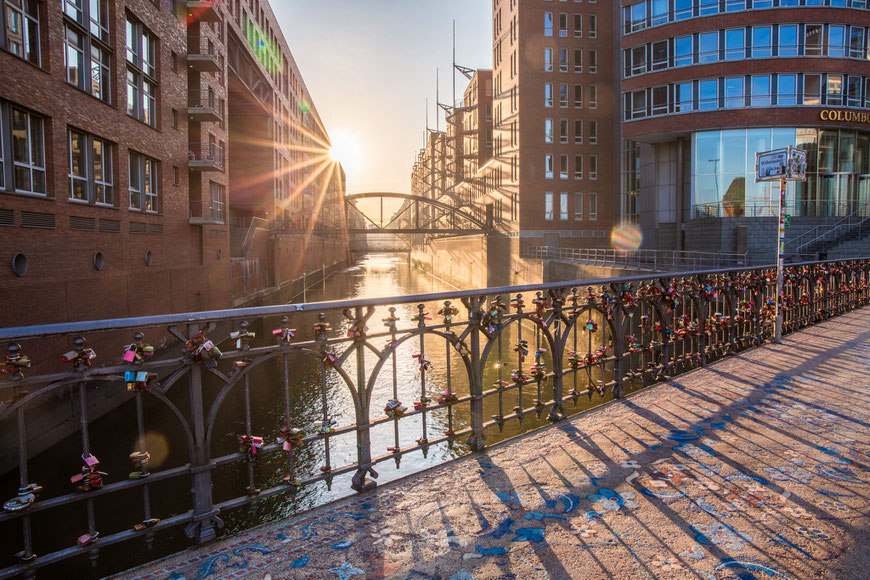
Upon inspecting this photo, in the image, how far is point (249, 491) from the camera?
3721 millimetres

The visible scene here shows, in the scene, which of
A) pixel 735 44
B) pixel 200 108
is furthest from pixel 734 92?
pixel 200 108

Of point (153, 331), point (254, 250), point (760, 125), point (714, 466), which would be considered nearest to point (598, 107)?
point (760, 125)

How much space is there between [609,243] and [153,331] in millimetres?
38688

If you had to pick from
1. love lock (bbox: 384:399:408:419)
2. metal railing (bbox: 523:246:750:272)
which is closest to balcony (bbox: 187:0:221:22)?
metal railing (bbox: 523:246:750:272)

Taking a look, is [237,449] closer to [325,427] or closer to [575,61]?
[325,427]

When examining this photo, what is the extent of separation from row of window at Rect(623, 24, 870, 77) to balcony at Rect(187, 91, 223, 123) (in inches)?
1086

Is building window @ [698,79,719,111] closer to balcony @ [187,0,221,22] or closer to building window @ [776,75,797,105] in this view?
building window @ [776,75,797,105]

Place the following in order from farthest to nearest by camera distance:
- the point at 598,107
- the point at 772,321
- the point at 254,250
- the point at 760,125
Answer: the point at 598,107
the point at 254,250
the point at 760,125
the point at 772,321

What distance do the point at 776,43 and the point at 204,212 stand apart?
108 feet

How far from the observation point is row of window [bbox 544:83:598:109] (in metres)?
46.1

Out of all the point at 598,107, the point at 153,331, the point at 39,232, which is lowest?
the point at 153,331

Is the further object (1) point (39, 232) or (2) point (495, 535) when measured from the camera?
(1) point (39, 232)

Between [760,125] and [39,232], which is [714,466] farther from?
[760,125]

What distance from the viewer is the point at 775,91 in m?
31.5
